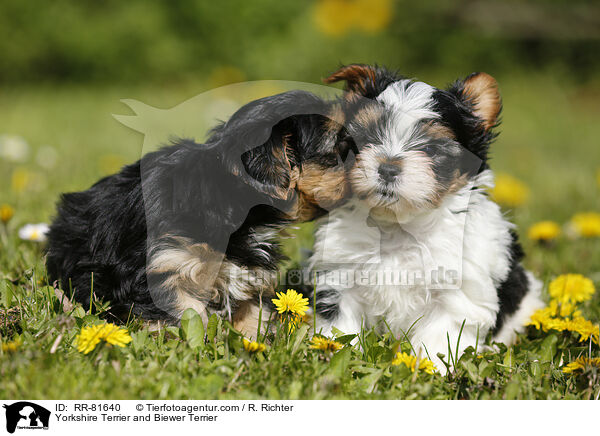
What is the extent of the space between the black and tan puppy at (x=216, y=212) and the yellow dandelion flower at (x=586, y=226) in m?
2.72

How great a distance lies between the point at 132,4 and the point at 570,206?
8.43m

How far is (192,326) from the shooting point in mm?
2633

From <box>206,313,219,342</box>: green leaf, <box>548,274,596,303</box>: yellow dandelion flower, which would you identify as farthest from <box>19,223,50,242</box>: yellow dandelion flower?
<box>548,274,596,303</box>: yellow dandelion flower

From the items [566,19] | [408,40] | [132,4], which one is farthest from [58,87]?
[566,19]

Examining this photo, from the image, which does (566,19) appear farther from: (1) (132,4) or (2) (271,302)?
(2) (271,302)

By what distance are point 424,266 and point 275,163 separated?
859 mm

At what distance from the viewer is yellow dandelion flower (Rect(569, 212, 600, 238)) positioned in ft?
15.3

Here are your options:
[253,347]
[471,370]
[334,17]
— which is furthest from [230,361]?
[334,17]

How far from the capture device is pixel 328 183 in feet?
8.72

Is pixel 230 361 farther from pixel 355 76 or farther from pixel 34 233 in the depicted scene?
pixel 34 233

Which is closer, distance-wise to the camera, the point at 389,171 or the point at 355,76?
the point at 389,171

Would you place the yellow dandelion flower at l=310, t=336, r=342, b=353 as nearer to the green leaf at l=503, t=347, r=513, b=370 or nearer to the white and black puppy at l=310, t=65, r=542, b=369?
the white and black puppy at l=310, t=65, r=542, b=369
